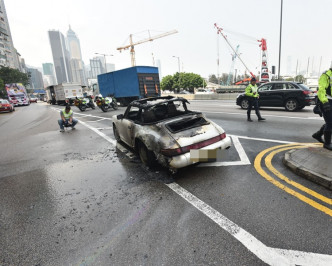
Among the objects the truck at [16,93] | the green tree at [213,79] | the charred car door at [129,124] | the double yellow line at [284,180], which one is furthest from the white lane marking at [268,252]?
the green tree at [213,79]

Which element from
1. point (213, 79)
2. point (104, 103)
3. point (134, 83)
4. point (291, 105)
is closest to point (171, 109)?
point (291, 105)

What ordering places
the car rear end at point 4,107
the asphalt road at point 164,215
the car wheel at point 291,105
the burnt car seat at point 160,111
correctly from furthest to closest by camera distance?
the car rear end at point 4,107
the car wheel at point 291,105
the burnt car seat at point 160,111
the asphalt road at point 164,215

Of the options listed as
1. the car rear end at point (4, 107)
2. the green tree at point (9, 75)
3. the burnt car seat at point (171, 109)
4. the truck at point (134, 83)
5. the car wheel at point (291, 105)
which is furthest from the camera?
the green tree at point (9, 75)

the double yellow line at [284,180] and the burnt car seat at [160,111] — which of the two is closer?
the double yellow line at [284,180]

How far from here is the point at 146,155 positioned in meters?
4.25

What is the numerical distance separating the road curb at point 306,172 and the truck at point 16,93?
134ft

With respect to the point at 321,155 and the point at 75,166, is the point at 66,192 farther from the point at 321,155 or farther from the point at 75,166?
the point at 321,155

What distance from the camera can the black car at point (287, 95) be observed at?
10328mm

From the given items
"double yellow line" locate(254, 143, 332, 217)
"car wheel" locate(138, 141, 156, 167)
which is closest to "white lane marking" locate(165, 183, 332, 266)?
"double yellow line" locate(254, 143, 332, 217)

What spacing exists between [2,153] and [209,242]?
7.18 meters

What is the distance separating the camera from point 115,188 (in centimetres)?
365

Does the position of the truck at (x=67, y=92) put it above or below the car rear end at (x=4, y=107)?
above

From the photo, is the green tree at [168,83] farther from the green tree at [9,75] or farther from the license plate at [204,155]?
the license plate at [204,155]

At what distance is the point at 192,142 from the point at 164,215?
1401mm
